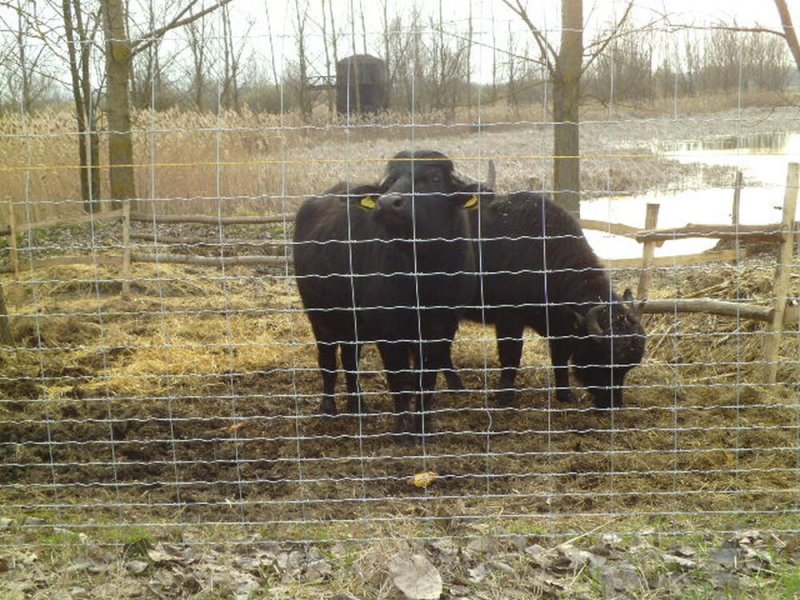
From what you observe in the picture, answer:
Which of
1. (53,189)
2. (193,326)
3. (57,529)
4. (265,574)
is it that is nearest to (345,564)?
(265,574)

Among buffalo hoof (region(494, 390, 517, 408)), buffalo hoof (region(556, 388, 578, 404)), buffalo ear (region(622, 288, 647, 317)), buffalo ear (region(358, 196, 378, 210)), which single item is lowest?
buffalo hoof (region(556, 388, 578, 404))

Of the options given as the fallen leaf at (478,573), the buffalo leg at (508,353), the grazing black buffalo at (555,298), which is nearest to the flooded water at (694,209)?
the grazing black buffalo at (555,298)

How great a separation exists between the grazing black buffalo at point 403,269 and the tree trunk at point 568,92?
113 cm

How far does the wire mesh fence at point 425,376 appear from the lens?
195 inches

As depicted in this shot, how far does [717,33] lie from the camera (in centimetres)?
634

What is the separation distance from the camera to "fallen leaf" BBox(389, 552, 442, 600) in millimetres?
4098

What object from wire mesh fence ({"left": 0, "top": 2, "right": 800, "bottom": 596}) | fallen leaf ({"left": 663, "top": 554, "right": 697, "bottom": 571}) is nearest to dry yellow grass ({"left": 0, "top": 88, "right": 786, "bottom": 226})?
wire mesh fence ({"left": 0, "top": 2, "right": 800, "bottom": 596})

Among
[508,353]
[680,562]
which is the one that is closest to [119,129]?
[508,353]

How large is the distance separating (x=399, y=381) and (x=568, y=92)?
330 cm

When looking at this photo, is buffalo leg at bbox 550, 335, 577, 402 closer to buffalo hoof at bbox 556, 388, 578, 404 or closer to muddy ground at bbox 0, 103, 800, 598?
buffalo hoof at bbox 556, 388, 578, 404

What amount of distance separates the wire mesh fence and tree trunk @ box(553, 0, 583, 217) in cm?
40

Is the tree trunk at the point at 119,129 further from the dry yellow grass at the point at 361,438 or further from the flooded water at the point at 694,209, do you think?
the flooded water at the point at 694,209

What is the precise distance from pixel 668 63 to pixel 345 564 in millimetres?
3676

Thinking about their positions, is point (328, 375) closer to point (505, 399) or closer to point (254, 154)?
point (505, 399)
